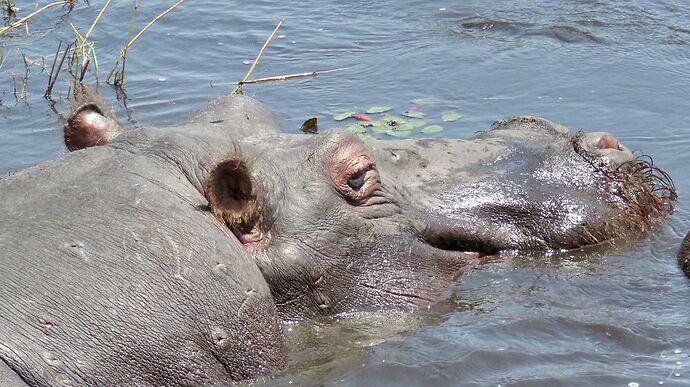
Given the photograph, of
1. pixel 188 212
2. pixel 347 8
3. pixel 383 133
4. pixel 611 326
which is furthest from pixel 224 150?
pixel 347 8

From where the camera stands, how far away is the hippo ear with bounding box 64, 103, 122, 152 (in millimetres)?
5352

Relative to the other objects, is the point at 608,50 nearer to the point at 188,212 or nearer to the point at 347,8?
the point at 347,8

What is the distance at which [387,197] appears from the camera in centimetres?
557

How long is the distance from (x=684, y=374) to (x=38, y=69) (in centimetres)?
776

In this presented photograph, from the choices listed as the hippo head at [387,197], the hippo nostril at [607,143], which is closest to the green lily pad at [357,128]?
the hippo head at [387,197]

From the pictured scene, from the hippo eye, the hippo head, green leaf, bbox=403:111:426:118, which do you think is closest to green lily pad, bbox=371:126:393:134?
green leaf, bbox=403:111:426:118

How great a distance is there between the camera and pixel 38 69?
449 inches

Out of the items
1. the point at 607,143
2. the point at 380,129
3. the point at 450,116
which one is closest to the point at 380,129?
the point at 380,129

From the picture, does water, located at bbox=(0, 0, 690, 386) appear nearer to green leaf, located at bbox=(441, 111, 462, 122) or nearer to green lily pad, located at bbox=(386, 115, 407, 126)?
green leaf, located at bbox=(441, 111, 462, 122)

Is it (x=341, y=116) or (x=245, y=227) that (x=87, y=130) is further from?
(x=341, y=116)

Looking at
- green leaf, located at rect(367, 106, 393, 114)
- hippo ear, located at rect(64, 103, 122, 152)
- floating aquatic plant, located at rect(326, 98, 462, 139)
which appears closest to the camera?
hippo ear, located at rect(64, 103, 122, 152)

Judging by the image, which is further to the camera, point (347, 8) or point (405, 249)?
point (347, 8)

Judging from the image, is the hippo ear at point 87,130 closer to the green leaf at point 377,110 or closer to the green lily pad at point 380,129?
the green lily pad at point 380,129

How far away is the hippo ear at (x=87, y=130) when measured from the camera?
5.35 m
